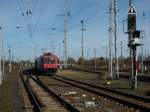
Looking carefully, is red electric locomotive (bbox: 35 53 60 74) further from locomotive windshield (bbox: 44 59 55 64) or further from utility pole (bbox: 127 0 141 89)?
utility pole (bbox: 127 0 141 89)

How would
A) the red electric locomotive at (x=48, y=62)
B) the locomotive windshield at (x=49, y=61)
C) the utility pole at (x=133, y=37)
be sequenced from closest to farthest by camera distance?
the utility pole at (x=133, y=37) < the red electric locomotive at (x=48, y=62) < the locomotive windshield at (x=49, y=61)

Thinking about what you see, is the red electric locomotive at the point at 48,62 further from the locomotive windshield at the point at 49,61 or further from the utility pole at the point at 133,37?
the utility pole at the point at 133,37

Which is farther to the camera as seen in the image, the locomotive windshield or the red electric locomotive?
the locomotive windshield

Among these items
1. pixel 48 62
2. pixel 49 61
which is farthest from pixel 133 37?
pixel 49 61

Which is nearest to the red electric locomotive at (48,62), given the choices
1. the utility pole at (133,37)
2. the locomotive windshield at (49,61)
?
the locomotive windshield at (49,61)

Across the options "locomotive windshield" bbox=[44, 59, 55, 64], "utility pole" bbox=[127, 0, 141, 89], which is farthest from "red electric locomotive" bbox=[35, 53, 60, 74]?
"utility pole" bbox=[127, 0, 141, 89]

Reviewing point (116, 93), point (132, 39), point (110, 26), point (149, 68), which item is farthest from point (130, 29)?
point (149, 68)

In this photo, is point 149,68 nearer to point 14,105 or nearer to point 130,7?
point 130,7

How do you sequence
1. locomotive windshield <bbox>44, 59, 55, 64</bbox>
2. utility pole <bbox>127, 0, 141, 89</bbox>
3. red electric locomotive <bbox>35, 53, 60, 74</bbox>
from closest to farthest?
utility pole <bbox>127, 0, 141, 89</bbox>
red electric locomotive <bbox>35, 53, 60, 74</bbox>
locomotive windshield <bbox>44, 59, 55, 64</bbox>

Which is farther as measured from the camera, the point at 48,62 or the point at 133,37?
the point at 48,62

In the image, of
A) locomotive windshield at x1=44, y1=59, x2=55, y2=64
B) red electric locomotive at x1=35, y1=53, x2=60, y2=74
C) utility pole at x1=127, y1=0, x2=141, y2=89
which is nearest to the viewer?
utility pole at x1=127, y1=0, x2=141, y2=89

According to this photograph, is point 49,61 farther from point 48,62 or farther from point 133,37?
point 133,37

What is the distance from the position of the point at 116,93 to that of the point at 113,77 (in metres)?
18.7

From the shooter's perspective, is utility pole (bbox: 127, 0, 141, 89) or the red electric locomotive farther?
the red electric locomotive
